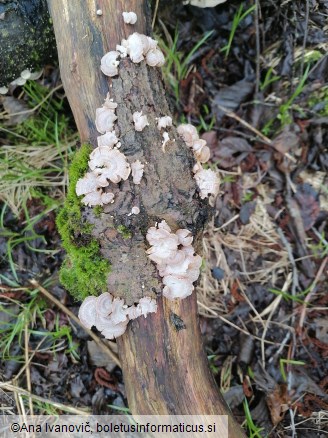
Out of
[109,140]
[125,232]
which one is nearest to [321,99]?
[109,140]

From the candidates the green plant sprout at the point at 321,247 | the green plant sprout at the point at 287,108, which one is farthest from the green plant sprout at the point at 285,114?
the green plant sprout at the point at 321,247

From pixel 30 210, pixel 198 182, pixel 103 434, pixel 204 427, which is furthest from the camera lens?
pixel 30 210

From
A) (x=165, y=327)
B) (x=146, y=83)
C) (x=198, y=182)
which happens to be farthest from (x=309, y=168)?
(x=165, y=327)

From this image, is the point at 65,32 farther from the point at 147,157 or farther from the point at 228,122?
the point at 228,122

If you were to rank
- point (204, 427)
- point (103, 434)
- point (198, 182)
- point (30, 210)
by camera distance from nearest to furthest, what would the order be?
point (204, 427) → point (198, 182) → point (103, 434) → point (30, 210)

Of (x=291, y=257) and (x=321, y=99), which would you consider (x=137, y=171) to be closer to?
(x=291, y=257)

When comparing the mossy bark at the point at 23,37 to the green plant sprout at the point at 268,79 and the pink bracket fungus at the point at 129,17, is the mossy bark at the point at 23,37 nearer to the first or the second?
the pink bracket fungus at the point at 129,17
